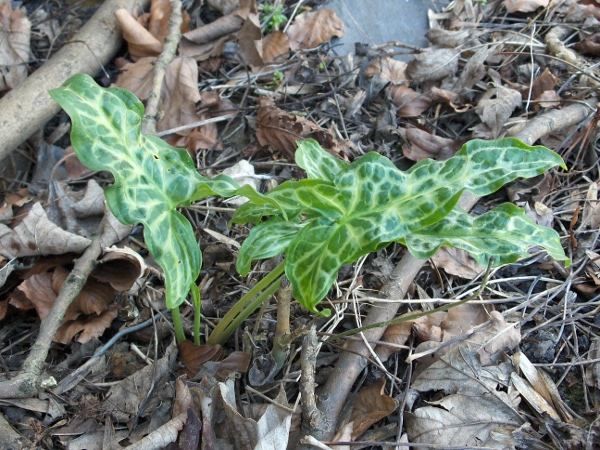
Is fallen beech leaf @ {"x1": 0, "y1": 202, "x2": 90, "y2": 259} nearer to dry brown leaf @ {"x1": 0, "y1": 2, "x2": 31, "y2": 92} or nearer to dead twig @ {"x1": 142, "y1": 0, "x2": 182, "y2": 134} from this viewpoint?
dead twig @ {"x1": 142, "y1": 0, "x2": 182, "y2": 134}

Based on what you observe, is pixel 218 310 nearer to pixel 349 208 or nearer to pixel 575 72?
pixel 349 208

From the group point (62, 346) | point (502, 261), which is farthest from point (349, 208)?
point (62, 346)

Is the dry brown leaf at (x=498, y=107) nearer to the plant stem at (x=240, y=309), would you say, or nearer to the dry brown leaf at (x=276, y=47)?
the dry brown leaf at (x=276, y=47)

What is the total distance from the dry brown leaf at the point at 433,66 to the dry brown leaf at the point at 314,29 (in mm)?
453

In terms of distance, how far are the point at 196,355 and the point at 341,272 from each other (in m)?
0.60

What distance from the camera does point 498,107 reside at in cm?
231

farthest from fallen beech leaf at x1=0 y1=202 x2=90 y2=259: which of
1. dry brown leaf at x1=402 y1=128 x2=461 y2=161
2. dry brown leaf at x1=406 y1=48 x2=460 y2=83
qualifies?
dry brown leaf at x1=406 y1=48 x2=460 y2=83

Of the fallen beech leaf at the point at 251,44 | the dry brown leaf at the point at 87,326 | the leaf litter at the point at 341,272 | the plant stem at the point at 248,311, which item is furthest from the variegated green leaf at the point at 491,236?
the fallen beech leaf at the point at 251,44

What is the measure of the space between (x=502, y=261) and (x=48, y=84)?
7.32ft

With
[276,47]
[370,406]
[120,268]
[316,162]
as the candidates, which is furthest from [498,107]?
[120,268]

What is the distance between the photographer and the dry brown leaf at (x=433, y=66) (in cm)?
257

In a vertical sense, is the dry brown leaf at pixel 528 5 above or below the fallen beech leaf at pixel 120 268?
below

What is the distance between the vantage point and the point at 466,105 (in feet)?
7.96

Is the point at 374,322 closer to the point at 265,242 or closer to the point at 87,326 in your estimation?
the point at 265,242
